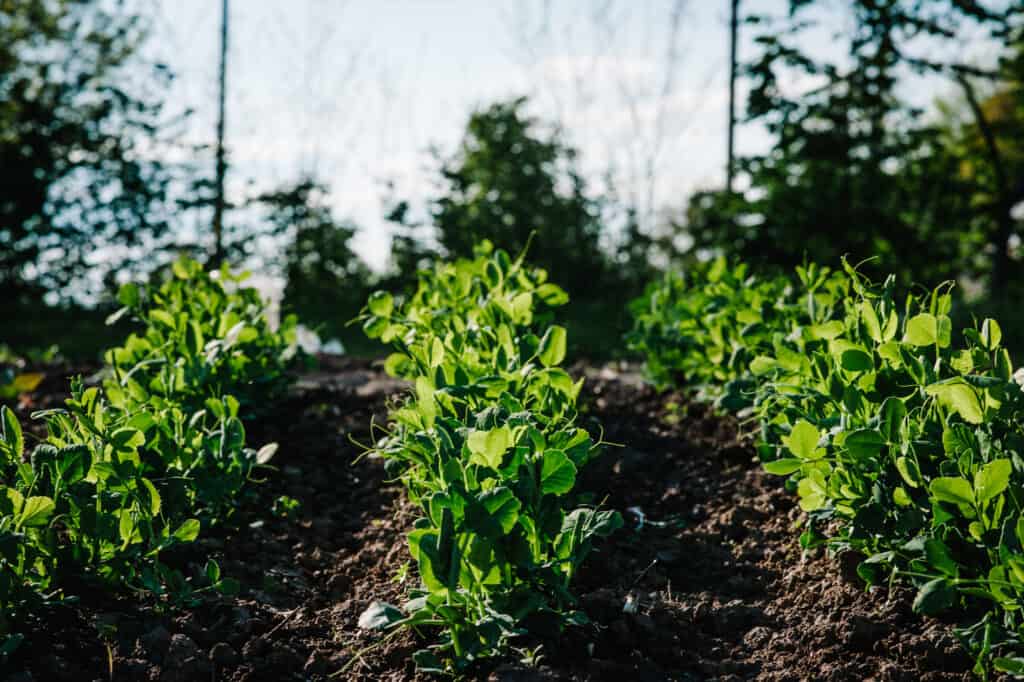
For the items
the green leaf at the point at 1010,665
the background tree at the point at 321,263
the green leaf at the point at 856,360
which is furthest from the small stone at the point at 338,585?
the background tree at the point at 321,263

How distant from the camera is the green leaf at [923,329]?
2.10m

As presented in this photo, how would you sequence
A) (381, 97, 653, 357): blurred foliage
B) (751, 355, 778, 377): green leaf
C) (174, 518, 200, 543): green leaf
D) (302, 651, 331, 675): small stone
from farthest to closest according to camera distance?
(381, 97, 653, 357): blurred foliage < (751, 355, 778, 377): green leaf < (174, 518, 200, 543): green leaf < (302, 651, 331, 675): small stone

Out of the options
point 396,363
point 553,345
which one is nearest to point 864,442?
point 553,345

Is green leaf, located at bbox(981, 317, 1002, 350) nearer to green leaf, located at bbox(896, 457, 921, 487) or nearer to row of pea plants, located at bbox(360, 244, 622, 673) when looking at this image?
green leaf, located at bbox(896, 457, 921, 487)

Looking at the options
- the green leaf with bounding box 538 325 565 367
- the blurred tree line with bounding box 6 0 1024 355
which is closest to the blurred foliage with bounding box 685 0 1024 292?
the blurred tree line with bounding box 6 0 1024 355

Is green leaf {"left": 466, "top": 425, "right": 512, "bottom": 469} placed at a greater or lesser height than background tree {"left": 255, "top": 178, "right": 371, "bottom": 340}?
lesser

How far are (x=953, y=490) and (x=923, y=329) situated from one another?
42 cm

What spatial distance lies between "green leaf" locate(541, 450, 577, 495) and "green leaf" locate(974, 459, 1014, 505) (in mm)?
808

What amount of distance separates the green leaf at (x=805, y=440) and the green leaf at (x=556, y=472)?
0.62m

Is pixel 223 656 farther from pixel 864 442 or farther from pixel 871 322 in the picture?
pixel 871 322

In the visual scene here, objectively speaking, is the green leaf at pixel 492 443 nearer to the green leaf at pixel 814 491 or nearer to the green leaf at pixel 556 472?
the green leaf at pixel 556 472

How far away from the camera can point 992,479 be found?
1.82m

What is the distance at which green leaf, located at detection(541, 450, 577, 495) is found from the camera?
75.8 inches

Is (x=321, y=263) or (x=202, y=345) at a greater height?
(x=321, y=263)
